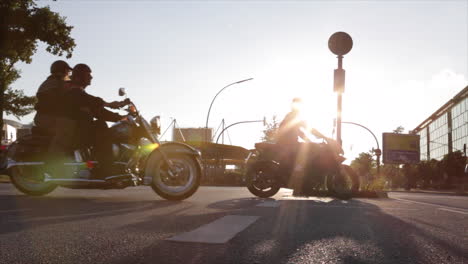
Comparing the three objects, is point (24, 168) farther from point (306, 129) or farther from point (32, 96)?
point (32, 96)

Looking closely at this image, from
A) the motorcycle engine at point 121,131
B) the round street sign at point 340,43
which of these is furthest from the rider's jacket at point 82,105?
the round street sign at point 340,43

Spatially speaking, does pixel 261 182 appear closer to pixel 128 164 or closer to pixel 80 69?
pixel 128 164

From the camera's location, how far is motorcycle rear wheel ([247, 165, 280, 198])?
31.0 feet

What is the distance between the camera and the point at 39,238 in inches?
116

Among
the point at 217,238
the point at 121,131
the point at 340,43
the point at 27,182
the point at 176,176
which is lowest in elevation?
the point at 217,238

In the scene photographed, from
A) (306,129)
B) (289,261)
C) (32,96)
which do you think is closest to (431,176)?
(32,96)

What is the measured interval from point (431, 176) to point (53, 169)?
80.8 metres

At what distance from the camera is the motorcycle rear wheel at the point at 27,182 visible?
715cm

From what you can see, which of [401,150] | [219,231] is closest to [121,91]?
[219,231]

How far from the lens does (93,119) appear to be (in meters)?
6.91

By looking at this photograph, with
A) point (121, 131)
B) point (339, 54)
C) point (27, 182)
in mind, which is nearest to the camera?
point (121, 131)

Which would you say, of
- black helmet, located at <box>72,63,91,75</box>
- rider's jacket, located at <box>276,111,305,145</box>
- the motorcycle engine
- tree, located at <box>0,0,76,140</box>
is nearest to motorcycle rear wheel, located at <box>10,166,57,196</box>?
the motorcycle engine

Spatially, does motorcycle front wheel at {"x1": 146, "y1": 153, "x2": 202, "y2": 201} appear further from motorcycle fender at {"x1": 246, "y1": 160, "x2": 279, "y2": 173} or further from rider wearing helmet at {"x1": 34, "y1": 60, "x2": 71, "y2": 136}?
motorcycle fender at {"x1": 246, "y1": 160, "x2": 279, "y2": 173}

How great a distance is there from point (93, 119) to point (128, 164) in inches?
32.6
